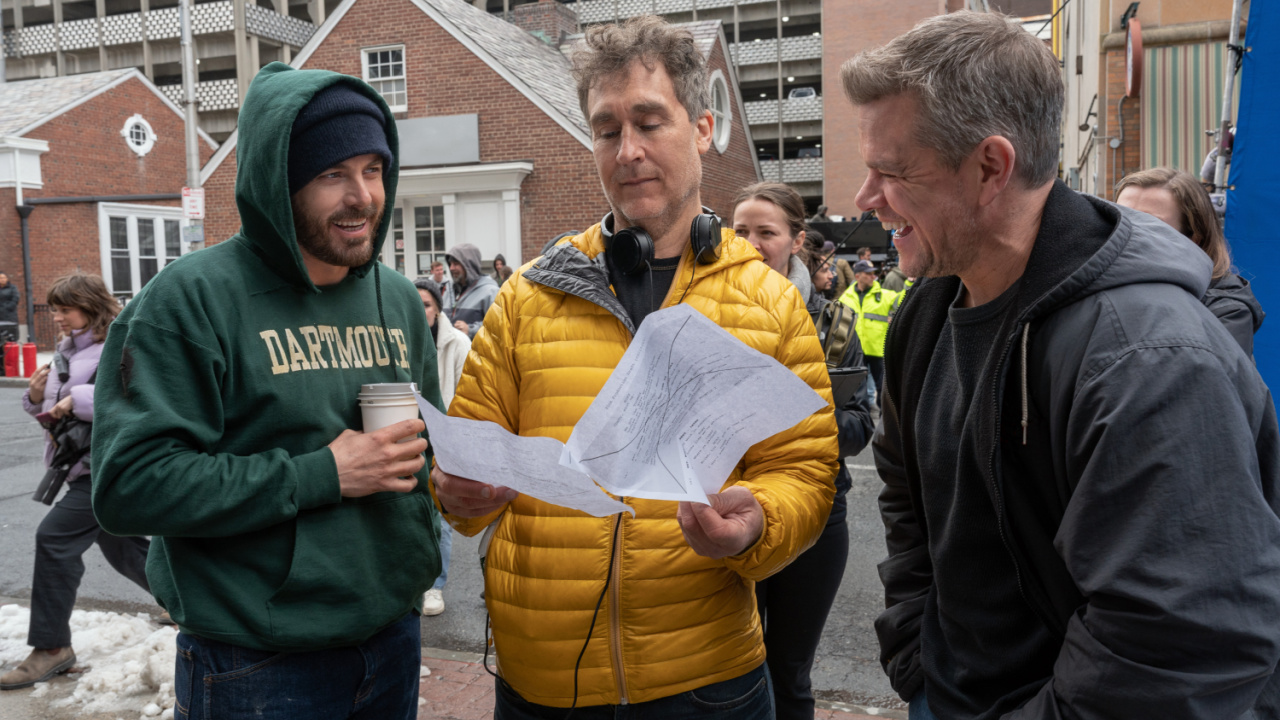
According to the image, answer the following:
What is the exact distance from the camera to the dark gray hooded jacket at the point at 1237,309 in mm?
3232

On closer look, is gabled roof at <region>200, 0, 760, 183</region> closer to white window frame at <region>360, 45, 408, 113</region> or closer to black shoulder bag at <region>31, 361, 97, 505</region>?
white window frame at <region>360, 45, 408, 113</region>

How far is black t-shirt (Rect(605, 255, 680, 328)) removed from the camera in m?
2.02

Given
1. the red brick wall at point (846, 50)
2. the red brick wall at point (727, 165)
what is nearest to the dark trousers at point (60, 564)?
the red brick wall at point (727, 165)

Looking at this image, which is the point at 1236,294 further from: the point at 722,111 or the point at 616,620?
the point at 722,111

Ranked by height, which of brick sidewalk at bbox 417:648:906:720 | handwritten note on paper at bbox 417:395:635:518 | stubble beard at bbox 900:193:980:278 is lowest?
brick sidewalk at bbox 417:648:906:720

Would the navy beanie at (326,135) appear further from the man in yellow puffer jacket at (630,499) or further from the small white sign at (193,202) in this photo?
the small white sign at (193,202)

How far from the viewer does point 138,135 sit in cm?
2792

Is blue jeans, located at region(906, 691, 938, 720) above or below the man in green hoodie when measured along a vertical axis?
below

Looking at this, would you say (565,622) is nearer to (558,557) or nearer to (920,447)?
(558,557)

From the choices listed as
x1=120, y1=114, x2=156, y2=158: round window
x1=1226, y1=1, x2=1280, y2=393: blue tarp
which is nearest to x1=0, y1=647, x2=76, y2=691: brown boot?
x1=1226, y1=1, x2=1280, y2=393: blue tarp

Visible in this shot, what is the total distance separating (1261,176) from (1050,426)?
4.15 metres

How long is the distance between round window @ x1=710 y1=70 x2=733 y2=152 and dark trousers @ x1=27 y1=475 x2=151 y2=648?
20183 mm

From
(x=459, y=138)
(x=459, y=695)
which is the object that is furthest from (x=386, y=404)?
(x=459, y=138)

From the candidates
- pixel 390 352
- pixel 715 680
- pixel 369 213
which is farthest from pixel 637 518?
pixel 369 213
